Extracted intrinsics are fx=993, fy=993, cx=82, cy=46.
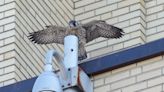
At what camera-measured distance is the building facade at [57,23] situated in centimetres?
1135

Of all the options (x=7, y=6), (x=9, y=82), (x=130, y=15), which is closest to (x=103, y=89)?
(x=9, y=82)

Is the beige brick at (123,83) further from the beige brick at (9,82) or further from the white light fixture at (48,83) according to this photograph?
the beige brick at (9,82)

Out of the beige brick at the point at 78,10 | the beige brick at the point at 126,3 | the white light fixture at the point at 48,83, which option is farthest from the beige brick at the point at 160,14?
the white light fixture at the point at 48,83

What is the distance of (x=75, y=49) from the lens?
9.66 meters

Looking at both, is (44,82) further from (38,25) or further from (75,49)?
(38,25)

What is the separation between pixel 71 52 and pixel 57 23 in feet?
9.52

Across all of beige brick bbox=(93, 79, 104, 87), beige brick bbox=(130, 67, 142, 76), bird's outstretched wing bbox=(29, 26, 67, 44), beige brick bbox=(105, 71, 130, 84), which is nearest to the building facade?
bird's outstretched wing bbox=(29, 26, 67, 44)

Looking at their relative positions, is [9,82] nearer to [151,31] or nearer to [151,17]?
[151,31]

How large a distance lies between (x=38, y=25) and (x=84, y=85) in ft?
8.19

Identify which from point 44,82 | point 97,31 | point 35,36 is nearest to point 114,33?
point 97,31

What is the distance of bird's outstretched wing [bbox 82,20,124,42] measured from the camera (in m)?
10.9

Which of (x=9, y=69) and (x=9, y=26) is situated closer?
(x=9, y=69)

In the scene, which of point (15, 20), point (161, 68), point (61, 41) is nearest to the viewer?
point (161, 68)

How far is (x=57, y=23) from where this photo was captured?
1249 cm
